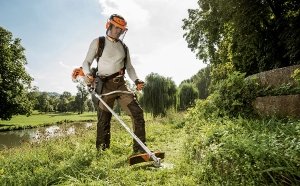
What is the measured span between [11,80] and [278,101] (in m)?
32.7

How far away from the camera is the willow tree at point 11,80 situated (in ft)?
88.4

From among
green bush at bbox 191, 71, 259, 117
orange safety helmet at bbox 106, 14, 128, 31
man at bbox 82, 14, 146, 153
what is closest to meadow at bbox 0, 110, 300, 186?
man at bbox 82, 14, 146, 153

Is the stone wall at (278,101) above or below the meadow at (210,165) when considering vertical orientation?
above

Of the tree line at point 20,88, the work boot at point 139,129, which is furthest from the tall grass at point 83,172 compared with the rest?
the tree line at point 20,88

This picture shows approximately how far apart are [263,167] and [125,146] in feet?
12.1

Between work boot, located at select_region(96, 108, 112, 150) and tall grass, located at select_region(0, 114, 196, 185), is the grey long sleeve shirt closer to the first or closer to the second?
work boot, located at select_region(96, 108, 112, 150)

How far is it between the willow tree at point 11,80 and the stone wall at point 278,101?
2962cm

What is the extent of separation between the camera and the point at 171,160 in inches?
159

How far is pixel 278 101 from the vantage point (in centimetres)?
462

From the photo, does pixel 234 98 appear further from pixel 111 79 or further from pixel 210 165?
pixel 111 79

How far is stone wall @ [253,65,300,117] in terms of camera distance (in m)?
4.32

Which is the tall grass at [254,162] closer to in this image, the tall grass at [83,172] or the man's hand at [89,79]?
the tall grass at [83,172]

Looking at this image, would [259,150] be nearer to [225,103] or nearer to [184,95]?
[225,103]

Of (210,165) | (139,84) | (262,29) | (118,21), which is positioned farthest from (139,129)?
(262,29)
